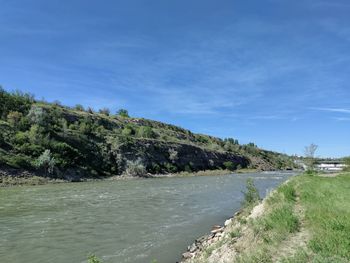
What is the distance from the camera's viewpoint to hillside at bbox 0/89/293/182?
72.4m

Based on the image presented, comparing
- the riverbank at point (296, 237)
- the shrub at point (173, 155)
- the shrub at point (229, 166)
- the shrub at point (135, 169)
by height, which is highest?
the shrub at point (173, 155)

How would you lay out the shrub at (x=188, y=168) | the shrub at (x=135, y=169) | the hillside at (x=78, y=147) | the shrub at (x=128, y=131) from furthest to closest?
the shrub at (x=128, y=131)
the shrub at (x=188, y=168)
the shrub at (x=135, y=169)
the hillside at (x=78, y=147)

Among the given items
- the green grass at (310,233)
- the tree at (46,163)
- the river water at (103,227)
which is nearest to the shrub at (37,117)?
the tree at (46,163)

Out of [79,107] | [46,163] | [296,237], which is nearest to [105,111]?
[79,107]

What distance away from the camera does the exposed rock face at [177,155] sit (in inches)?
4016

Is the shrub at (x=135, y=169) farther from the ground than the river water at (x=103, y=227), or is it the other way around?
the shrub at (x=135, y=169)

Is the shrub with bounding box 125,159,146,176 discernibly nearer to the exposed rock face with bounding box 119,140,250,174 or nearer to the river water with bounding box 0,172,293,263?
the exposed rock face with bounding box 119,140,250,174

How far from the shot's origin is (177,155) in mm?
Answer: 116750

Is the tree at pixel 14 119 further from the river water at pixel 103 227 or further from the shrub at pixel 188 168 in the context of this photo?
the shrub at pixel 188 168

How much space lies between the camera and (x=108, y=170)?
290 ft

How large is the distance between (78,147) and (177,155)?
35091 mm

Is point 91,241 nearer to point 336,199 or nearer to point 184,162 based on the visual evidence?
point 336,199

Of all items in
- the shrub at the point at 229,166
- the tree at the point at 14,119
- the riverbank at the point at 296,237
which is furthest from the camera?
the shrub at the point at 229,166

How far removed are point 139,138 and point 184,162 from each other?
15588 mm
